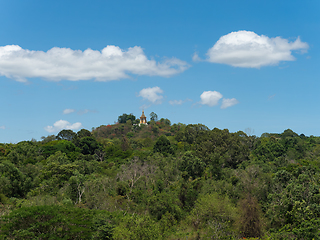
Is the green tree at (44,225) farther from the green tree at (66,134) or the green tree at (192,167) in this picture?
the green tree at (66,134)

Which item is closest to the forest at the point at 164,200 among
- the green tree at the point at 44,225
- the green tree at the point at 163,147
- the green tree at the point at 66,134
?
the green tree at the point at 44,225

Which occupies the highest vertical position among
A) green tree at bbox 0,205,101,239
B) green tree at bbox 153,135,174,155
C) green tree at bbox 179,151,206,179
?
green tree at bbox 153,135,174,155

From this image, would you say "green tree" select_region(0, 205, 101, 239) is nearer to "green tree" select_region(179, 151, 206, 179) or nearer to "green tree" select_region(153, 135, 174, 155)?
"green tree" select_region(179, 151, 206, 179)

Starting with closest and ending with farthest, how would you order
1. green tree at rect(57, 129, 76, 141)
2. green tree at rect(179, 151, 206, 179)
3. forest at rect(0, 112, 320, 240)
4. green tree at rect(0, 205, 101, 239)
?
green tree at rect(0, 205, 101, 239), forest at rect(0, 112, 320, 240), green tree at rect(179, 151, 206, 179), green tree at rect(57, 129, 76, 141)

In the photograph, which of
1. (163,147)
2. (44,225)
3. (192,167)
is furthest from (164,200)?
(163,147)

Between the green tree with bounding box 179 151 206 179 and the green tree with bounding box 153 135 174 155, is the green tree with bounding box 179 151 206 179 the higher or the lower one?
the lower one

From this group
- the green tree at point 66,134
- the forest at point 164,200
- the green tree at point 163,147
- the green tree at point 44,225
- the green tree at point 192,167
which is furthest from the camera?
the green tree at point 66,134

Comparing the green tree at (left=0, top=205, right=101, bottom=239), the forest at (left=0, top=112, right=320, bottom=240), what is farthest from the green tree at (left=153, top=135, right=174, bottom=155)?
the green tree at (left=0, top=205, right=101, bottom=239)

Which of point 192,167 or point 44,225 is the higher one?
point 192,167

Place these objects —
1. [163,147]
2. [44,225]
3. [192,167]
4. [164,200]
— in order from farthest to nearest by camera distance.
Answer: [163,147] < [192,167] < [164,200] < [44,225]

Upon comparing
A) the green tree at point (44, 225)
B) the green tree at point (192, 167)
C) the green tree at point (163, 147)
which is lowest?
the green tree at point (44, 225)

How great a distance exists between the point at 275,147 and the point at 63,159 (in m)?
55.6

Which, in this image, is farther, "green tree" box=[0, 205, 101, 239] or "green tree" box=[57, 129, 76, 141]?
"green tree" box=[57, 129, 76, 141]

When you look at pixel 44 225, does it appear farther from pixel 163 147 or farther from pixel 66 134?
pixel 66 134
